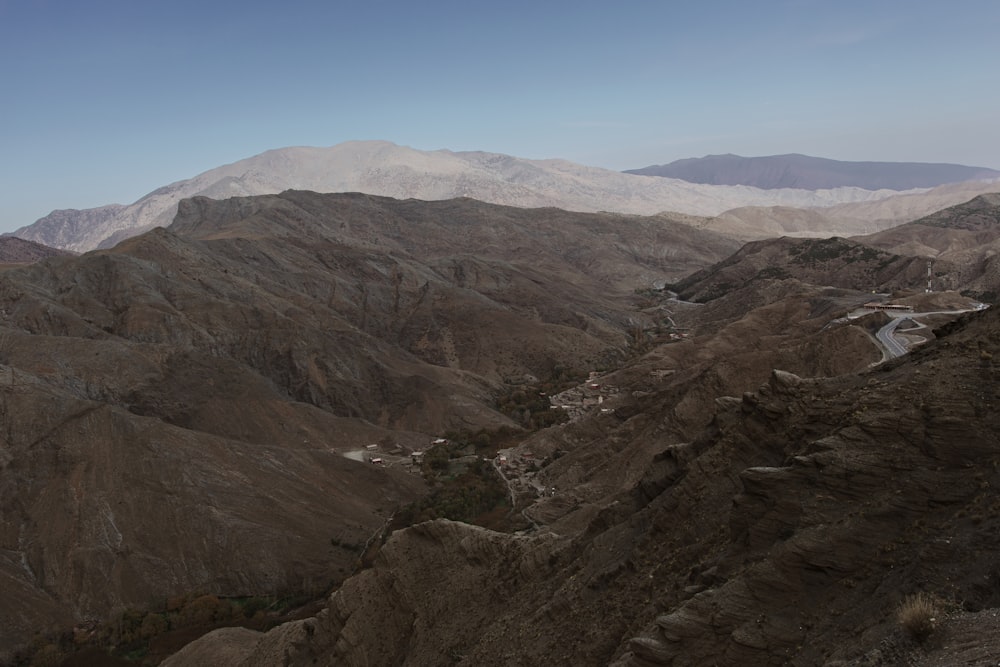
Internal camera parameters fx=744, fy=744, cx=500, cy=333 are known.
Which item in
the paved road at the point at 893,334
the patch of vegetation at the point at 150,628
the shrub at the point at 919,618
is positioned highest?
the shrub at the point at 919,618

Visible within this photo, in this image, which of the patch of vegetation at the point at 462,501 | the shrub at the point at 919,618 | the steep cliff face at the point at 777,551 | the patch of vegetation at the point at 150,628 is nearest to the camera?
the shrub at the point at 919,618

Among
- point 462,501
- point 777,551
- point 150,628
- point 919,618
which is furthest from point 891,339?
point 150,628

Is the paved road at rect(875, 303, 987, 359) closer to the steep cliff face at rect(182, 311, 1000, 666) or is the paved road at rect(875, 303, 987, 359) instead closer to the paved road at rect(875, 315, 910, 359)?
the paved road at rect(875, 315, 910, 359)

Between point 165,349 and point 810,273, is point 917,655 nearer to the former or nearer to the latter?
point 165,349

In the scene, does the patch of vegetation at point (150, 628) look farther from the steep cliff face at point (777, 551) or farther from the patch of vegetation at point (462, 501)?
the steep cliff face at point (777, 551)

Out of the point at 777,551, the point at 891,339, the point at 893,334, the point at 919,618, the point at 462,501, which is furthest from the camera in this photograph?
the point at 893,334

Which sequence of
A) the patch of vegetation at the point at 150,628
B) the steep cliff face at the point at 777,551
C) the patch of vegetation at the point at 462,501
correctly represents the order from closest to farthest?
the steep cliff face at the point at 777,551
the patch of vegetation at the point at 150,628
the patch of vegetation at the point at 462,501

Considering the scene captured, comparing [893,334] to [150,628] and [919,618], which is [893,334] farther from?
[150,628]

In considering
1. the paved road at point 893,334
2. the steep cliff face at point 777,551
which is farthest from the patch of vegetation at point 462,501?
the paved road at point 893,334
